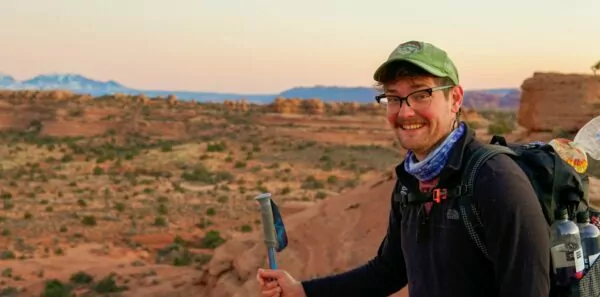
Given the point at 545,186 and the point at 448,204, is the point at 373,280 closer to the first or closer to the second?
the point at 448,204

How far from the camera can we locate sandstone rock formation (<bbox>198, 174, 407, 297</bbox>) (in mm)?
7766

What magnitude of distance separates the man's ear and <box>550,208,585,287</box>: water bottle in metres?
0.40

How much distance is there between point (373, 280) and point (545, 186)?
742mm

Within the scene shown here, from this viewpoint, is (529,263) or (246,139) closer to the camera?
A: (529,263)

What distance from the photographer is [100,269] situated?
38.4 ft

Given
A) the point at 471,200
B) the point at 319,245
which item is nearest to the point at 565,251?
the point at 471,200

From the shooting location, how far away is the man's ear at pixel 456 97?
1.84m

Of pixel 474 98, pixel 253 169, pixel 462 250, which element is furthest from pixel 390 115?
pixel 474 98

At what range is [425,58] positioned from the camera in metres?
1.73

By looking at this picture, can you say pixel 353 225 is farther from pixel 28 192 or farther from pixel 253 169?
pixel 253 169

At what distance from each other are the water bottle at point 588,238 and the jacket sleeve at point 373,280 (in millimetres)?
587

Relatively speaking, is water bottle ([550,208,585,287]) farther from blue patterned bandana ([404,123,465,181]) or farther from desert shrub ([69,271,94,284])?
desert shrub ([69,271,94,284])

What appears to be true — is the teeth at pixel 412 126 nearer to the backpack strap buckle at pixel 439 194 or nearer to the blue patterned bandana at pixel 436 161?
the blue patterned bandana at pixel 436 161

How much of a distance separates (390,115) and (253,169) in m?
25.1
